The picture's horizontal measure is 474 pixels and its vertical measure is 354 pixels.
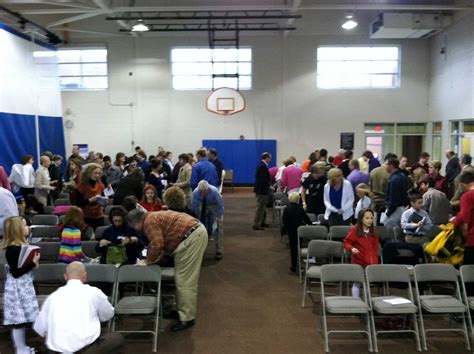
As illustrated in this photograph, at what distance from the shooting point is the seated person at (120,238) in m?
4.75

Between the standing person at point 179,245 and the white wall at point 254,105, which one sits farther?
the white wall at point 254,105

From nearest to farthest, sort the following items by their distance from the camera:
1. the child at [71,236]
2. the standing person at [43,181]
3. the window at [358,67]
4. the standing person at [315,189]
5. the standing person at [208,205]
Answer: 1. the child at [71,236]
2. the standing person at [208,205]
3. the standing person at [315,189]
4. the standing person at [43,181]
5. the window at [358,67]

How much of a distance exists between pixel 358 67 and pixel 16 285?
1391cm

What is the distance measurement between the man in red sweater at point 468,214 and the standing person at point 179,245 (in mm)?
2752

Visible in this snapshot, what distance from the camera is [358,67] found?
15.4 metres

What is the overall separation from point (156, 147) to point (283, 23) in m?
6.06

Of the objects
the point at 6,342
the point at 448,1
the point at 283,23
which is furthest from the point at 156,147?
the point at 6,342

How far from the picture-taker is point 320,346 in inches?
171

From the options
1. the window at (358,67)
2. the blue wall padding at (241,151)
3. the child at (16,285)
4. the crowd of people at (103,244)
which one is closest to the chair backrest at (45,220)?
the crowd of people at (103,244)

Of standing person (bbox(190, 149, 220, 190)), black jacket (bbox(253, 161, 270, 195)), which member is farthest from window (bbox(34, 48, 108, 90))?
standing person (bbox(190, 149, 220, 190))

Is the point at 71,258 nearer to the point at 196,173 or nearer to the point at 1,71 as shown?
the point at 196,173

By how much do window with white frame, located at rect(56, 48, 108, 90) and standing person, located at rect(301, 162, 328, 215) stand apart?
34.4 feet

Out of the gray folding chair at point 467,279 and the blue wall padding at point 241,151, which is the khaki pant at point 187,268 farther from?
the blue wall padding at point 241,151

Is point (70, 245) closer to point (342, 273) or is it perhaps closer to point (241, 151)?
point (342, 273)
